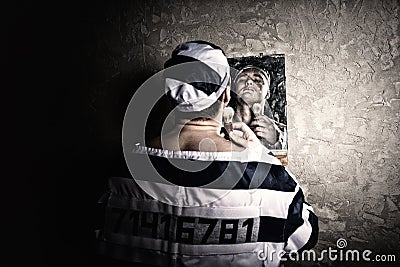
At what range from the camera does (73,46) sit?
1794 millimetres

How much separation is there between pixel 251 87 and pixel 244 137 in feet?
0.52

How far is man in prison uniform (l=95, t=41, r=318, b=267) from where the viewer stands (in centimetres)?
117

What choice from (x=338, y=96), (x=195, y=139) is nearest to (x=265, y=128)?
(x=338, y=96)

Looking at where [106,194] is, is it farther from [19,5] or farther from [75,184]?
[19,5]

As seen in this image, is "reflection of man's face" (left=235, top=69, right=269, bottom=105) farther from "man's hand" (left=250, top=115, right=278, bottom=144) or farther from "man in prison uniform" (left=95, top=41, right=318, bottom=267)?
"man in prison uniform" (left=95, top=41, right=318, bottom=267)

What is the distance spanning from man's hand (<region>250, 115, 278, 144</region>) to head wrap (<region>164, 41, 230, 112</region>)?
321 mm

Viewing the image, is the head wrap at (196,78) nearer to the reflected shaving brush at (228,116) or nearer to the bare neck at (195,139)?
the bare neck at (195,139)

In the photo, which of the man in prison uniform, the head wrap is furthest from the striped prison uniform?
the head wrap

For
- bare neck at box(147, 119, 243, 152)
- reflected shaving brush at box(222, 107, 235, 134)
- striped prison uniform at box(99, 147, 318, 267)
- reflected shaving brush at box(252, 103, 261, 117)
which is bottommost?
striped prison uniform at box(99, 147, 318, 267)

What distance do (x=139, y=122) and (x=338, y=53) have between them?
2.13ft

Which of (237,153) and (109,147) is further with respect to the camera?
(109,147)

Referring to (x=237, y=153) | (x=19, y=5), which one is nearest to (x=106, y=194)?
(x=237, y=153)

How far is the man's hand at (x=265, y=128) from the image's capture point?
5.10 ft

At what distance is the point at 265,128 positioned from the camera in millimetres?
1563
